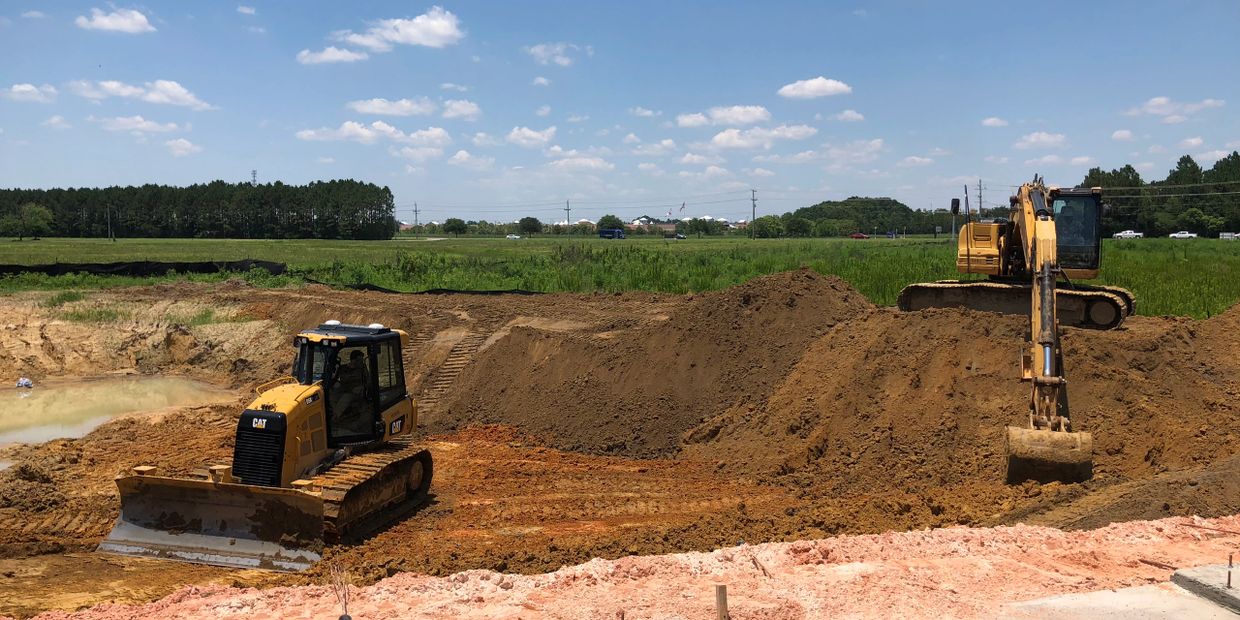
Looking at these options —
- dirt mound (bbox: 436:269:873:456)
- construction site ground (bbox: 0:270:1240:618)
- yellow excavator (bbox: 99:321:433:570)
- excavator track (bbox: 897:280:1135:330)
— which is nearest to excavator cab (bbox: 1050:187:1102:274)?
excavator track (bbox: 897:280:1135:330)

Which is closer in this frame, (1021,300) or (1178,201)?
(1021,300)

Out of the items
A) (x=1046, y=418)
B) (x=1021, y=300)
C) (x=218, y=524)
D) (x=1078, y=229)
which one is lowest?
(x=218, y=524)

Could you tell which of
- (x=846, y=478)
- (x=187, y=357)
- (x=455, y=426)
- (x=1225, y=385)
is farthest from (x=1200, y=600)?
(x=187, y=357)

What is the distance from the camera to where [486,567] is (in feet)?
27.3

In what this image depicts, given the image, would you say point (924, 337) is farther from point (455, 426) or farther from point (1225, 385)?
point (455, 426)

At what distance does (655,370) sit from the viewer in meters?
16.2

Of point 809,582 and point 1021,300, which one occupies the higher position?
point 1021,300

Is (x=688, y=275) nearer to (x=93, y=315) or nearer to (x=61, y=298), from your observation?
(x=93, y=315)

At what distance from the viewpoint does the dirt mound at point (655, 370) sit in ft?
49.6

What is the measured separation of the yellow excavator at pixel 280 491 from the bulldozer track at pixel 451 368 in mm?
7426

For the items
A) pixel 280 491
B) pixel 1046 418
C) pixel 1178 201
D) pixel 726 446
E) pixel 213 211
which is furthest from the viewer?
pixel 213 211

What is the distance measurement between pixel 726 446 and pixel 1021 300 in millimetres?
7212

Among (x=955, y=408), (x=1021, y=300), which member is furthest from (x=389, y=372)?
(x=1021, y=300)

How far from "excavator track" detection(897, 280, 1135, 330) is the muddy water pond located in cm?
1615
